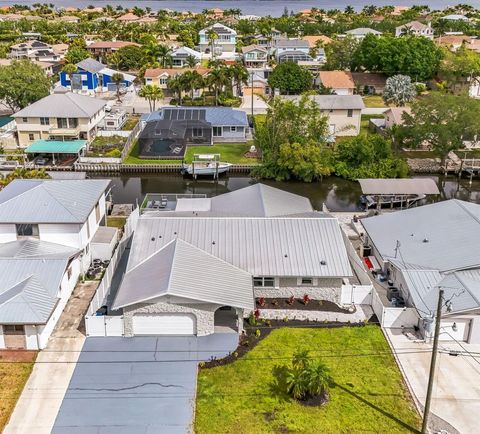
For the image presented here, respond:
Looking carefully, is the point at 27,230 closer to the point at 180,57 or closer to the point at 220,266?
the point at 220,266

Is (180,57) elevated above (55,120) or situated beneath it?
elevated above

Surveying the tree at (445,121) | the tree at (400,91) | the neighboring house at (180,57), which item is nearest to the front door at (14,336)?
the tree at (445,121)

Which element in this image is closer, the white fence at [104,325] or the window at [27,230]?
the white fence at [104,325]

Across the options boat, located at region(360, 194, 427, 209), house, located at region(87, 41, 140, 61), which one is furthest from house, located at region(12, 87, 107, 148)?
house, located at region(87, 41, 140, 61)

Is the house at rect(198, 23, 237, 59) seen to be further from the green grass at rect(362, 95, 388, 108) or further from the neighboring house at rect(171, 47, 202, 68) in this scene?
the green grass at rect(362, 95, 388, 108)

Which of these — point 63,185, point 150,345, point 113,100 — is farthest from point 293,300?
point 113,100

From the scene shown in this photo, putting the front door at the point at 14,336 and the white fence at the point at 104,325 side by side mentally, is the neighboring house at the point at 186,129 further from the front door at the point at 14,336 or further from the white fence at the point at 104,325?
the front door at the point at 14,336

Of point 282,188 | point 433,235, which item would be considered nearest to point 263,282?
point 433,235
